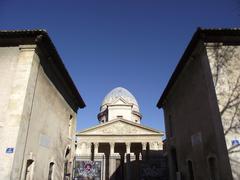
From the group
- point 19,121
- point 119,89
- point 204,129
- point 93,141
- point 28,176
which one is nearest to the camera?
point 19,121

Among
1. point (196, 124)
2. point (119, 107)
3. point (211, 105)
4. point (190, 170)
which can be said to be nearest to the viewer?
point (211, 105)

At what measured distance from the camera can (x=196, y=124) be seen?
34.2 feet

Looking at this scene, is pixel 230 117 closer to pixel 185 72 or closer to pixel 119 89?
pixel 185 72

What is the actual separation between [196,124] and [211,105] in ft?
6.58

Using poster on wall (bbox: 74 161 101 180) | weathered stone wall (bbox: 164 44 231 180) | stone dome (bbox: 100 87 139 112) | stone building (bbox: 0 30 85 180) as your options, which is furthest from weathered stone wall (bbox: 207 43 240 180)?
stone dome (bbox: 100 87 139 112)

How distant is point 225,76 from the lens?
884 centimetres

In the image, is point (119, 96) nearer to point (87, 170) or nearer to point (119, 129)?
point (119, 129)

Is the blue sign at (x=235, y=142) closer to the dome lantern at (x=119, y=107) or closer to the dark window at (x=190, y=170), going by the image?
the dark window at (x=190, y=170)

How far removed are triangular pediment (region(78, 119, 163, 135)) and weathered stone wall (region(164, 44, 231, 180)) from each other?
16.9 meters

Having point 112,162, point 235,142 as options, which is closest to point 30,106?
point 235,142

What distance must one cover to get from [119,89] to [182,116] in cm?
3226

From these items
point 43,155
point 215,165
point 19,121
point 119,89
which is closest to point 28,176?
point 43,155

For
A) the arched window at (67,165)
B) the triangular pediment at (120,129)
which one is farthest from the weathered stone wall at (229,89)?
the triangular pediment at (120,129)

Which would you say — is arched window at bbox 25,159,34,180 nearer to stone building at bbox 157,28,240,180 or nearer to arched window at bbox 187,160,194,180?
stone building at bbox 157,28,240,180
